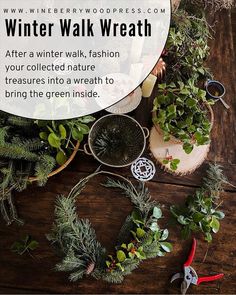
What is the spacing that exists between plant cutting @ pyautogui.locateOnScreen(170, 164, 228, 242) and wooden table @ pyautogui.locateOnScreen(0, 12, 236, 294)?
0.03 m

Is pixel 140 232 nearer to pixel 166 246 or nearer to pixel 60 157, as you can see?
pixel 166 246

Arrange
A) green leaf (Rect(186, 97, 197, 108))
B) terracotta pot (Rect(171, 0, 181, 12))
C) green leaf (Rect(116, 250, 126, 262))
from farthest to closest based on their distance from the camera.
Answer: terracotta pot (Rect(171, 0, 181, 12)) < green leaf (Rect(186, 97, 197, 108)) < green leaf (Rect(116, 250, 126, 262))

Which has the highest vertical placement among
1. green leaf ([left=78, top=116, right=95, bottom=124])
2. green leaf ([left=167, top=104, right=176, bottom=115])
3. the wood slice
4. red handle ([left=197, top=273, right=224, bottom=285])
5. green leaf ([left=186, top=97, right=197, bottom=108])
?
green leaf ([left=186, top=97, right=197, bottom=108])

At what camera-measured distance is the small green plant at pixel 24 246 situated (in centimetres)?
101

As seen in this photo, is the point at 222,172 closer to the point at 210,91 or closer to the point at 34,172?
the point at 210,91

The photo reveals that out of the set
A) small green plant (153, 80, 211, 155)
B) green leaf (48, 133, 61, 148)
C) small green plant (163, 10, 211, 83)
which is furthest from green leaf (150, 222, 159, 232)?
small green plant (163, 10, 211, 83)

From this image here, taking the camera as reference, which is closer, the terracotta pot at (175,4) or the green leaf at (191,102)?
the green leaf at (191,102)

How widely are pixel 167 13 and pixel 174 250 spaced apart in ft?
2.03

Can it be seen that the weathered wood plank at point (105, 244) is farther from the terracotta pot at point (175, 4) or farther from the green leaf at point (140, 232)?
the terracotta pot at point (175, 4)

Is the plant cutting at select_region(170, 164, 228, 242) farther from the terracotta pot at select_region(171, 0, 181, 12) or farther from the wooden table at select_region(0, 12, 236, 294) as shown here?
the terracotta pot at select_region(171, 0, 181, 12)

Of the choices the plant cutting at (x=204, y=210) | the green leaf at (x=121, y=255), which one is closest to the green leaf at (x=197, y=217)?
the plant cutting at (x=204, y=210)

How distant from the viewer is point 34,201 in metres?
1.07

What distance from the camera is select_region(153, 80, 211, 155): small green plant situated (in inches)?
41.6

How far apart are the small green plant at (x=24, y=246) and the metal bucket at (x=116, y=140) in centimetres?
28
